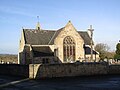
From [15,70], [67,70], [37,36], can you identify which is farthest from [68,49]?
[67,70]

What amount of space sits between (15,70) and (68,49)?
50.0 feet

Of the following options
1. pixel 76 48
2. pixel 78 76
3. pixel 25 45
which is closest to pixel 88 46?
pixel 76 48

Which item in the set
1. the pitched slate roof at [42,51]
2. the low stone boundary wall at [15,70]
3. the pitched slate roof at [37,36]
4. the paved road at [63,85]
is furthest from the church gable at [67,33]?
the paved road at [63,85]

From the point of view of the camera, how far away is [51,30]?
64000mm

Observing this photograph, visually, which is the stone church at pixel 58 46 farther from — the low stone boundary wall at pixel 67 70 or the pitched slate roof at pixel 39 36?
the low stone boundary wall at pixel 67 70

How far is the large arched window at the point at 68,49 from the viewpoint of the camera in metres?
57.3

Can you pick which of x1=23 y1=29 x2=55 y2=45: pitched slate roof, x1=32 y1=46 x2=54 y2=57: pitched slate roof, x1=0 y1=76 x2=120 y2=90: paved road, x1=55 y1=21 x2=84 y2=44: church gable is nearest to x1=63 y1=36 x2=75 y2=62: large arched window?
x1=55 y1=21 x2=84 y2=44: church gable

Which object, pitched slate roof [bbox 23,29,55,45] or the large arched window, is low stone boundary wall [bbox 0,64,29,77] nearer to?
pitched slate roof [bbox 23,29,55,45]

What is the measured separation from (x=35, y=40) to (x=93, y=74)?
63.9 feet

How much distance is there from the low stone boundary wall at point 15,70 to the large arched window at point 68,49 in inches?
528

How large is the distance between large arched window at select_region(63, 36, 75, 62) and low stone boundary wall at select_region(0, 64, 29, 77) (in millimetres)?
13418

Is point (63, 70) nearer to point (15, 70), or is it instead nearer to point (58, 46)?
point (15, 70)

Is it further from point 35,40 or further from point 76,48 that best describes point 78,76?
point 35,40

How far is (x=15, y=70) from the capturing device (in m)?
47.5
